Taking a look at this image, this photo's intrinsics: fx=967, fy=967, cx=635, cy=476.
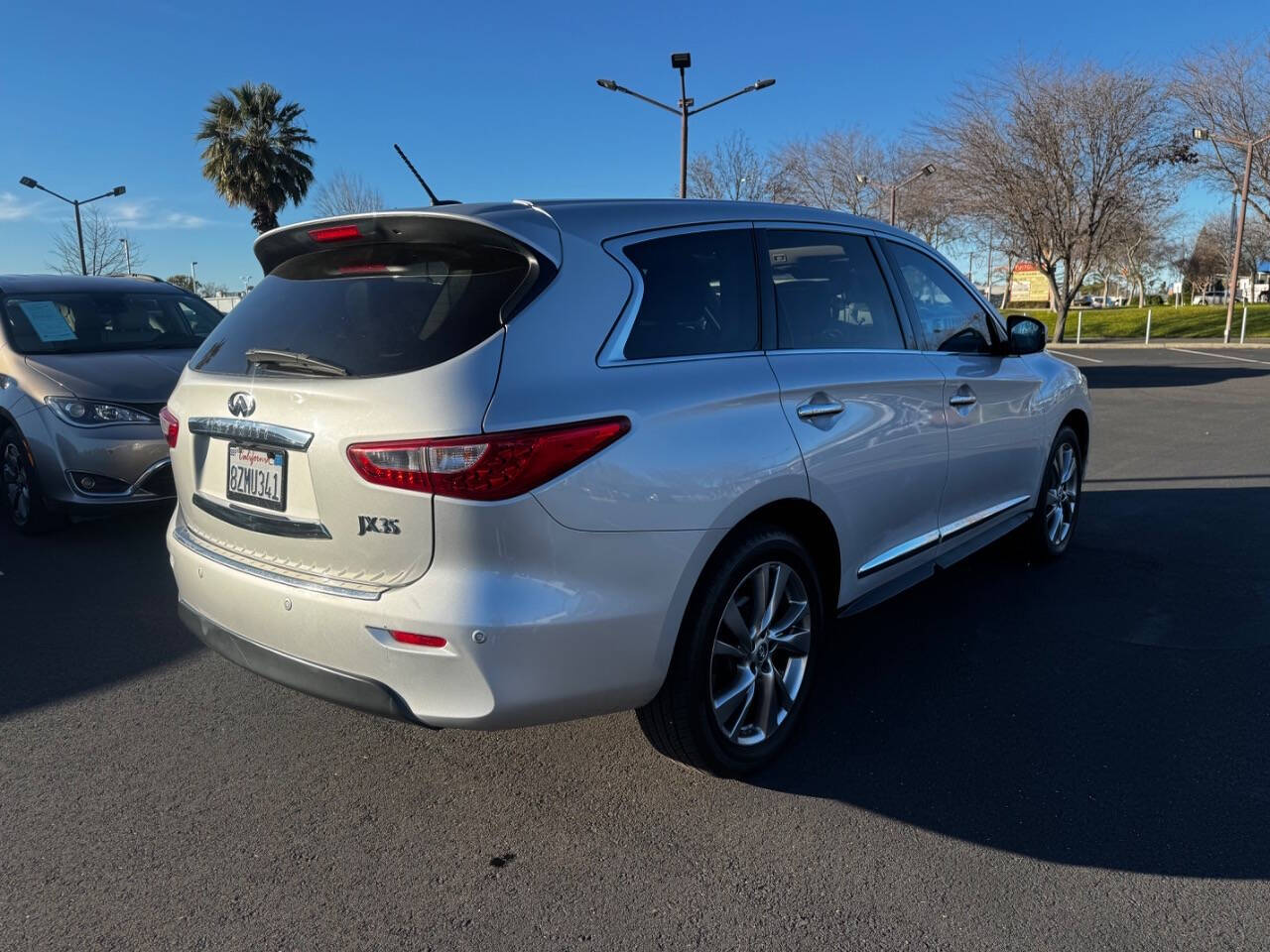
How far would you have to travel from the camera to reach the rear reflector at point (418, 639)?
238cm

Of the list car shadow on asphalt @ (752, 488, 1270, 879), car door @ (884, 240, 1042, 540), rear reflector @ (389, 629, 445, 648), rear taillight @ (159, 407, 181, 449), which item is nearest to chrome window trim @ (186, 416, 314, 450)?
rear taillight @ (159, 407, 181, 449)

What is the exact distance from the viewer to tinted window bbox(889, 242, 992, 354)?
4.12m

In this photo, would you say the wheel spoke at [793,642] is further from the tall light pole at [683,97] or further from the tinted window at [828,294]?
the tall light pole at [683,97]

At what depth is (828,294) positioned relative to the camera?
3.59m

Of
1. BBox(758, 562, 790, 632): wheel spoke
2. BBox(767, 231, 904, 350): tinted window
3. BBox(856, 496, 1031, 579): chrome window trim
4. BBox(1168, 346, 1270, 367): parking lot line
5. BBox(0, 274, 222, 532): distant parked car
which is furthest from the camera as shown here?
BBox(1168, 346, 1270, 367): parking lot line

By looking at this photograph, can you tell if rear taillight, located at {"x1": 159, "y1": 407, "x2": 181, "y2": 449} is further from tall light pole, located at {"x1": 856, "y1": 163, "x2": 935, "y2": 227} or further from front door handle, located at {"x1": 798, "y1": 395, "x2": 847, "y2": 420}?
tall light pole, located at {"x1": 856, "y1": 163, "x2": 935, "y2": 227}

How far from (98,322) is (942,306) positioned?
5569 millimetres

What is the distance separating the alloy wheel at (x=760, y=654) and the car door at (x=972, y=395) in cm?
115

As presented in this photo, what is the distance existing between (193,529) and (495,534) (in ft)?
4.48

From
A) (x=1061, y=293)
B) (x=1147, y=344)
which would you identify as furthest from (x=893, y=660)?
(x=1061, y=293)

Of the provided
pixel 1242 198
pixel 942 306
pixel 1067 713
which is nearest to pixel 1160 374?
pixel 1242 198

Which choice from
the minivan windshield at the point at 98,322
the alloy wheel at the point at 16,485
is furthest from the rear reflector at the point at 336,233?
the minivan windshield at the point at 98,322

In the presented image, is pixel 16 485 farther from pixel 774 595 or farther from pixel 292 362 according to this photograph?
pixel 774 595

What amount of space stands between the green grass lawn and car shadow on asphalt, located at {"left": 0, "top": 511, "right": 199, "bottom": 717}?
32604mm
